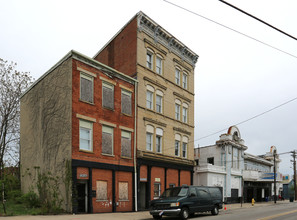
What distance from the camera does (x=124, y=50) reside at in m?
26.8

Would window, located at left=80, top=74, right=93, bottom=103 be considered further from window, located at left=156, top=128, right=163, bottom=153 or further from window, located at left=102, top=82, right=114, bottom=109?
window, located at left=156, top=128, right=163, bottom=153

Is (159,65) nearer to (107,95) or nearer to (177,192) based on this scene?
(107,95)

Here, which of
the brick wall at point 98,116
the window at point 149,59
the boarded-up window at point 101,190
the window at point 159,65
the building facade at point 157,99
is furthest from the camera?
the window at point 159,65

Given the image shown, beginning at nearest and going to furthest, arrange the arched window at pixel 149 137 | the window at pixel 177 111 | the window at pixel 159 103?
the arched window at pixel 149 137
the window at pixel 159 103
the window at pixel 177 111

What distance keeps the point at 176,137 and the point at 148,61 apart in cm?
769

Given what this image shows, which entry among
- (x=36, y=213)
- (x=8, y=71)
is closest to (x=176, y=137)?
(x=36, y=213)

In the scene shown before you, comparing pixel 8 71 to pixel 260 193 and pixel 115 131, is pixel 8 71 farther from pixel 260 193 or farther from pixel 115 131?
pixel 260 193

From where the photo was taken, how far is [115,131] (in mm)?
22906

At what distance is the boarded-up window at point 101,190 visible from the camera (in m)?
20.7

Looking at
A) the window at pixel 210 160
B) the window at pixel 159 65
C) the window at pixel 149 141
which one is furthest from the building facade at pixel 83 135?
the window at pixel 210 160

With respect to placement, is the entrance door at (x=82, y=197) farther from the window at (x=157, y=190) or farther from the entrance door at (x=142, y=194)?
the window at (x=157, y=190)

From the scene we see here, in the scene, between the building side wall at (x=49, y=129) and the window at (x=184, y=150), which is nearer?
the building side wall at (x=49, y=129)

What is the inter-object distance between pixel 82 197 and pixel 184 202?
6885 millimetres

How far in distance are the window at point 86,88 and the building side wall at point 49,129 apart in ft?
3.14
